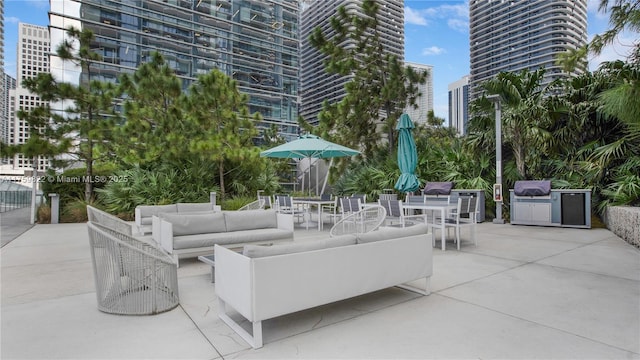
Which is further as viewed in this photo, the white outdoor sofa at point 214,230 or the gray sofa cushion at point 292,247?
the white outdoor sofa at point 214,230

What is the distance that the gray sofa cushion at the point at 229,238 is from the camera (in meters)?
4.64

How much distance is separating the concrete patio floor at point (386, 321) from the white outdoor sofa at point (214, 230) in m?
0.33

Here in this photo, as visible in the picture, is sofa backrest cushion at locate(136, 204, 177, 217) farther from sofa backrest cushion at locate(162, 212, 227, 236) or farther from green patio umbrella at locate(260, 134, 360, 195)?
green patio umbrella at locate(260, 134, 360, 195)

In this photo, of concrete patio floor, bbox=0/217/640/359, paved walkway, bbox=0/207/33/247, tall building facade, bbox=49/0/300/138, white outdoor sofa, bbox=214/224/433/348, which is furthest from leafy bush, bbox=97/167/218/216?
tall building facade, bbox=49/0/300/138

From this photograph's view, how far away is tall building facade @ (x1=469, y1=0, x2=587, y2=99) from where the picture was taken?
15.1m

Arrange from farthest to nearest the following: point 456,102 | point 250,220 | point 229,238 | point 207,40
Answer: point 207,40
point 456,102
point 250,220
point 229,238

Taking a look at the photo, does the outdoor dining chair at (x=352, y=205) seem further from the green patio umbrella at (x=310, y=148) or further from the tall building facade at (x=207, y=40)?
the tall building facade at (x=207, y=40)

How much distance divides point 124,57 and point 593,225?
3317 centimetres

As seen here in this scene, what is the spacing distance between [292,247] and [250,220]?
10.1 feet

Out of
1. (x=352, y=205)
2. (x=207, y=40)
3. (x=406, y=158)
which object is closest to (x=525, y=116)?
(x=406, y=158)

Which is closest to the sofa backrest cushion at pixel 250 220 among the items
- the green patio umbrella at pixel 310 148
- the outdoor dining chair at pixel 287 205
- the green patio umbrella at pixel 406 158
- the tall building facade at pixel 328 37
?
Result: the outdoor dining chair at pixel 287 205

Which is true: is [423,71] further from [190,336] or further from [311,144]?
[190,336]

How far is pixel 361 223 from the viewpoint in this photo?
5.07m

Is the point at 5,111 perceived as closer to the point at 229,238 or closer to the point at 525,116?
the point at 229,238
